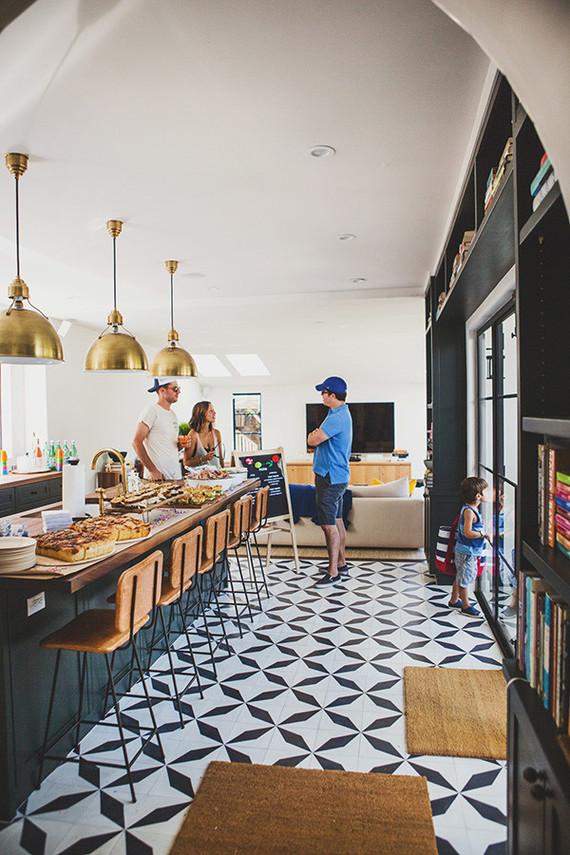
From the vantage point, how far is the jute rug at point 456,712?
107 inches

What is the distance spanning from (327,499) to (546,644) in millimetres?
3982

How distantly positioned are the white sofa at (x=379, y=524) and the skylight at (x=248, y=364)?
4.88 m

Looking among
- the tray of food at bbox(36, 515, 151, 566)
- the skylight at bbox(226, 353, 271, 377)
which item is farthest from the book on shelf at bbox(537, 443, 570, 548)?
the skylight at bbox(226, 353, 271, 377)

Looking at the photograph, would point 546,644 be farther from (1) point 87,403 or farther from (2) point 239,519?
(1) point 87,403

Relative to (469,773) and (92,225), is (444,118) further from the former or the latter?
(469,773)

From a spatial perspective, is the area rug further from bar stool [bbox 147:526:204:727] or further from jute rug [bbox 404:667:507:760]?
bar stool [bbox 147:526:204:727]

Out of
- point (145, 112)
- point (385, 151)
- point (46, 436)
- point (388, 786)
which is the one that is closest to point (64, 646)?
point (388, 786)

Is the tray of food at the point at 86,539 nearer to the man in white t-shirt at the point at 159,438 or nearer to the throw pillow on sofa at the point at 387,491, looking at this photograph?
the man in white t-shirt at the point at 159,438

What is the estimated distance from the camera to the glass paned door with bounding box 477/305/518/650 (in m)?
3.44

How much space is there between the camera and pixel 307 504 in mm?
6375

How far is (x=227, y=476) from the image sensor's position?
15.1 feet

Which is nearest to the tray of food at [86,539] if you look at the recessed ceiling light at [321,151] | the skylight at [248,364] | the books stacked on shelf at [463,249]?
the recessed ceiling light at [321,151]

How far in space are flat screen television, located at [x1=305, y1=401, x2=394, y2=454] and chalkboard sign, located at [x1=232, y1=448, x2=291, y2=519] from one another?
6.12m

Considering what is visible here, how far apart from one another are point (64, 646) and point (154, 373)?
2.74 meters
